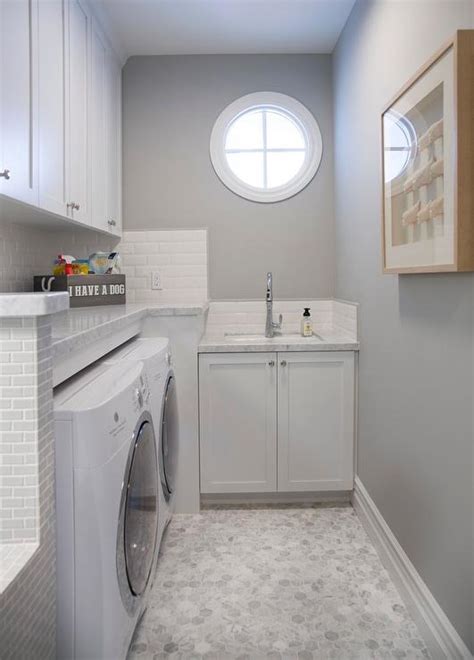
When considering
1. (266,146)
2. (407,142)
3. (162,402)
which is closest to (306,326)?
(266,146)

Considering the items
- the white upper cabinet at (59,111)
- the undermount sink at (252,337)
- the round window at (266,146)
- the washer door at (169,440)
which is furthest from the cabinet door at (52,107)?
the undermount sink at (252,337)

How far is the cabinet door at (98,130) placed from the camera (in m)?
2.43

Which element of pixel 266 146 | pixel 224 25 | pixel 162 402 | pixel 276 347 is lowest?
pixel 162 402

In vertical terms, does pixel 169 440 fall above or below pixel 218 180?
below

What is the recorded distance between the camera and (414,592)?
167 cm

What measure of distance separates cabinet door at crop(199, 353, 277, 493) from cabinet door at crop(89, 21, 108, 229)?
0.98m

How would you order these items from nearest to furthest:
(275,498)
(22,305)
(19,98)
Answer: (22,305), (19,98), (275,498)

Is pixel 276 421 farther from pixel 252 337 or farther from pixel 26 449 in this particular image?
pixel 26 449

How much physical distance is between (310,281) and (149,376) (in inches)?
65.9

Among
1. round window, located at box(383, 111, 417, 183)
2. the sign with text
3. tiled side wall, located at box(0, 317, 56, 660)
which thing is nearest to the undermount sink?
the sign with text

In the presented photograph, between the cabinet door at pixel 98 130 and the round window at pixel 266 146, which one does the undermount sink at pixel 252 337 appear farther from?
the cabinet door at pixel 98 130

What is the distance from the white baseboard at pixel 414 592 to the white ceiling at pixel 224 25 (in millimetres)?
2479

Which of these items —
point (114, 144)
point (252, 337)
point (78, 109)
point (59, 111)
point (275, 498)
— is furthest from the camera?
point (252, 337)

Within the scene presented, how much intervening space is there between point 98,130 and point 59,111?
1.85 feet
